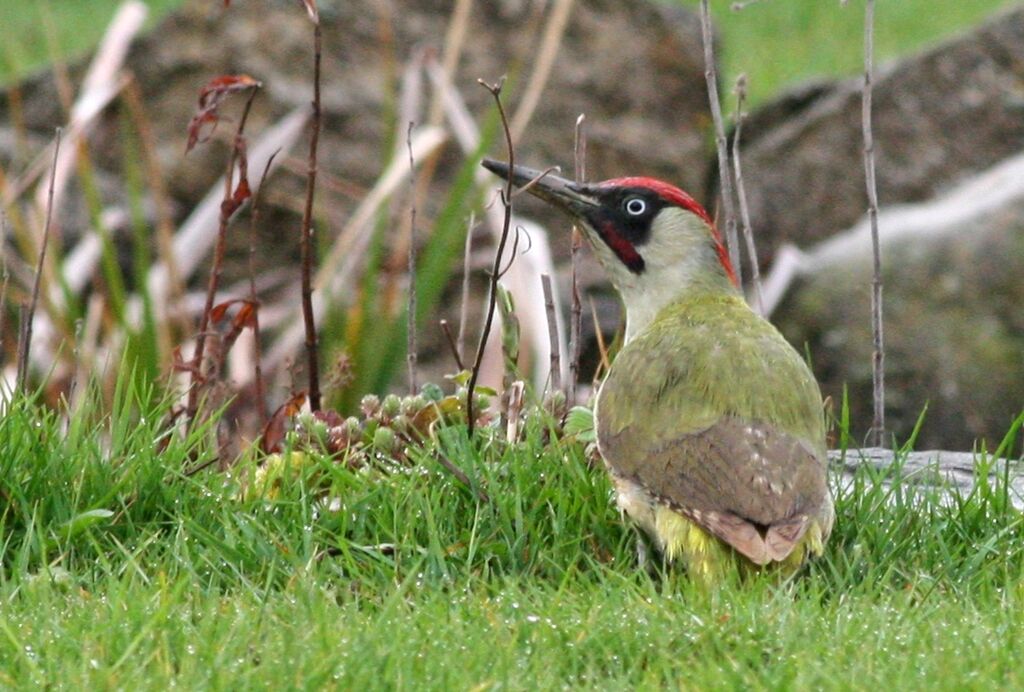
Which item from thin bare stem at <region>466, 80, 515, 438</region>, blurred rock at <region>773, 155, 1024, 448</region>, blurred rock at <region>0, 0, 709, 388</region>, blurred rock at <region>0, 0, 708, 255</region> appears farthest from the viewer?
blurred rock at <region>0, 0, 708, 255</region>

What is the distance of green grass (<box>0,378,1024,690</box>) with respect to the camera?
2904 mm

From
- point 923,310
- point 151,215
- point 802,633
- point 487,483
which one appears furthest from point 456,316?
point 802,633

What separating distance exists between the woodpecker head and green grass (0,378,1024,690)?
0.56m

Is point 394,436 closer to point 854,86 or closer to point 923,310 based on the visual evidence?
Result: point 923,310

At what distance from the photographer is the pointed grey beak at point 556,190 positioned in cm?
434

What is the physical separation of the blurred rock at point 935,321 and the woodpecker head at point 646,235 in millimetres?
2708

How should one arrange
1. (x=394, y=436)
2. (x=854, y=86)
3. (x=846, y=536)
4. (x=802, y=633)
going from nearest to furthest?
(x=802, y=633) < (x=846, y=536) < (x=394, y=436) < (x=854, y=86)

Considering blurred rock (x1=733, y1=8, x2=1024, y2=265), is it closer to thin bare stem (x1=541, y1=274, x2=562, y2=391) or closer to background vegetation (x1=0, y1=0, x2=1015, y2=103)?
background vegetation (x1=0, y1=0, x2=1015, y2=103)

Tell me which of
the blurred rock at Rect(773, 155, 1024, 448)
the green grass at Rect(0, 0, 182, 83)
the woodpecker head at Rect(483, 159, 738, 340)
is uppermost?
the green grass at Rect(0, 0, 182, 83)

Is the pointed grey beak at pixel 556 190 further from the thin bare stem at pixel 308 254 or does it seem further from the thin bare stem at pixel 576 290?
the thin bare stem at pixel 308 254

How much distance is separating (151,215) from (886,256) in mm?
3694

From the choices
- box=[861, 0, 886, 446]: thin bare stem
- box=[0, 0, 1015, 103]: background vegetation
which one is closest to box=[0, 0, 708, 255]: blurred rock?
box=[0, 0, 1015, 103]: background vegetation

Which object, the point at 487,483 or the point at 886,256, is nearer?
the point at 487,483

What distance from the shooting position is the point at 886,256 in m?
7.34
